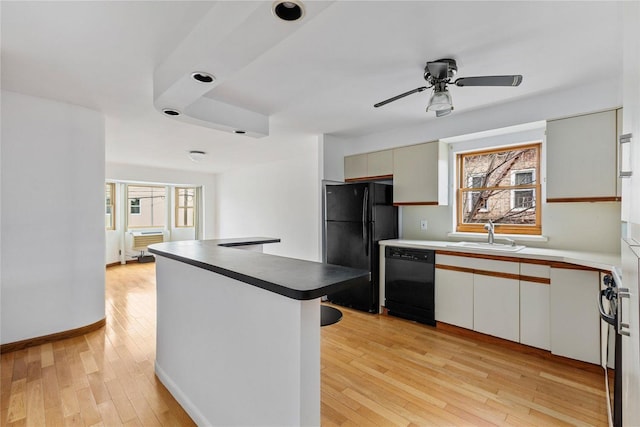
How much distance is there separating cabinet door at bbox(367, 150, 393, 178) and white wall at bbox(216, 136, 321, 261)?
90 cm

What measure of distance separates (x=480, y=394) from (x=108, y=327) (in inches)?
141

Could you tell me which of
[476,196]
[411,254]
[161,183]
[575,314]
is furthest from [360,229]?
[161,183]

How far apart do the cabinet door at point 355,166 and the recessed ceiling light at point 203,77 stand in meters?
2.52

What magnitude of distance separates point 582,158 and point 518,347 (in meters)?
1.72

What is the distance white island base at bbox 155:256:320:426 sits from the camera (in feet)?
3.83

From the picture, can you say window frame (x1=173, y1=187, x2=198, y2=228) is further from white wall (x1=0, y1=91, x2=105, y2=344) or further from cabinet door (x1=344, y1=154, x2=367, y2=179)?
cabinet door (x1=344, y1=154, x2=367, y2=179)

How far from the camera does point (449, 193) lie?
3.59 metres

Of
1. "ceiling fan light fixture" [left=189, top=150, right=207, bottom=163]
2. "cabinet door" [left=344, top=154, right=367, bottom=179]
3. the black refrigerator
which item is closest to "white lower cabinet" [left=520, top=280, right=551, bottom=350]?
the black refrigerator

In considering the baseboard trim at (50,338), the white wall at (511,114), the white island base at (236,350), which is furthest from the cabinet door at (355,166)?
the baseboard trim at (50,338)

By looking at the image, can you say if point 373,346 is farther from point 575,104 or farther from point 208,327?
point 575,104

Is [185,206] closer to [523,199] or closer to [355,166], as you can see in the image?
[355,166]

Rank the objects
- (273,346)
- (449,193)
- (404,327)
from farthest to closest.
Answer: (449,193)
(404,327)
(273,346)

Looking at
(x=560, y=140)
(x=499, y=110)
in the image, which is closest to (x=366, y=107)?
(x=499, y=110)

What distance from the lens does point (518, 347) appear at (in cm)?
264
